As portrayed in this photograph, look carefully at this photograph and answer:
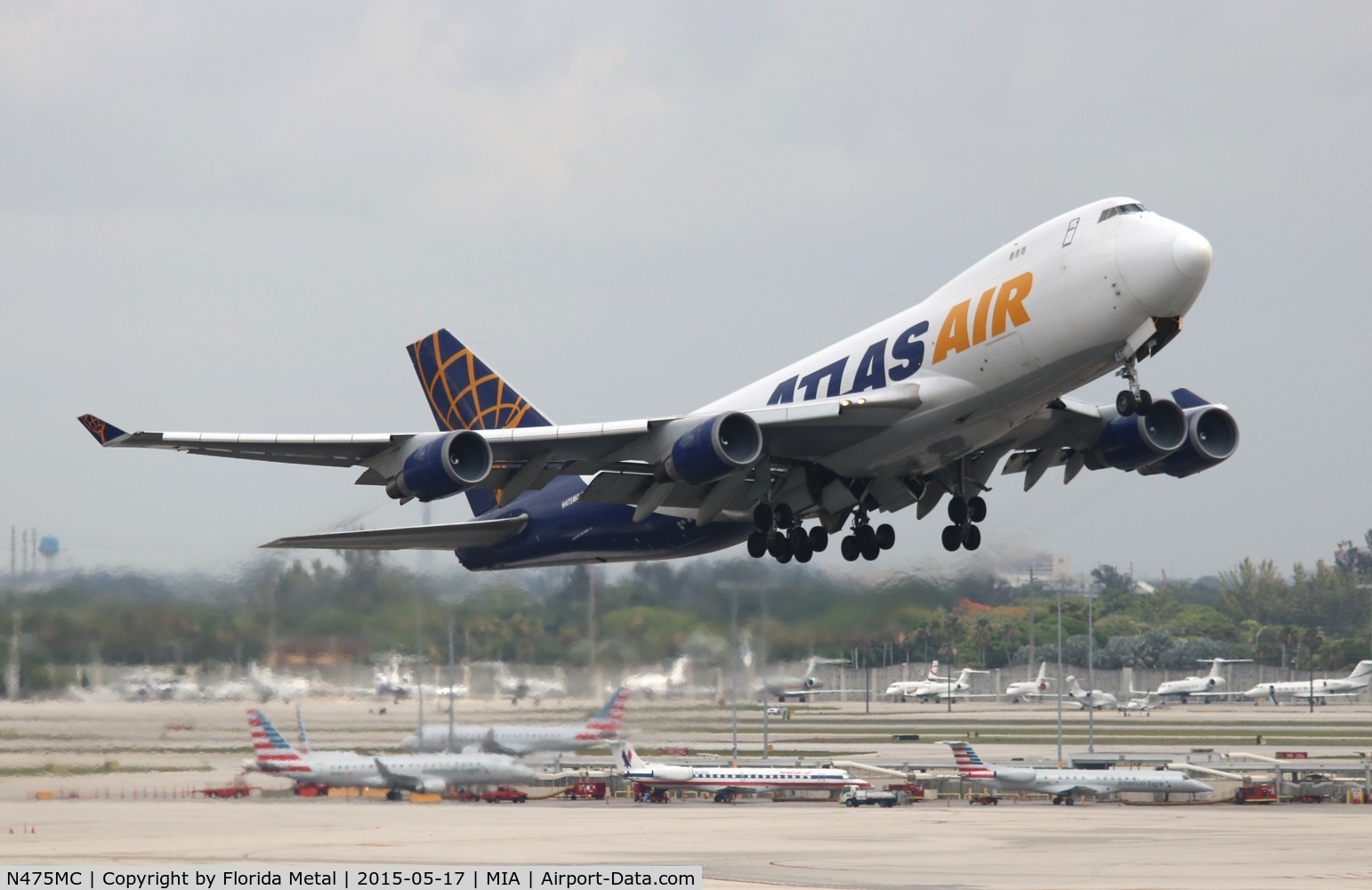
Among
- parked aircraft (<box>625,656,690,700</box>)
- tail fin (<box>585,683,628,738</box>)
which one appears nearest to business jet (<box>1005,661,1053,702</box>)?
tail fin (<box>585,683,628,738</box>)

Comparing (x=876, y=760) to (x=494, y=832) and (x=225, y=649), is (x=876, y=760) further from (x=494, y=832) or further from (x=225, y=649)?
(x=225, y=649)

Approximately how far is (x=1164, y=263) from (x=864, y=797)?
134 feet

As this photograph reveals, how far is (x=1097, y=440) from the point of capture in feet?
110

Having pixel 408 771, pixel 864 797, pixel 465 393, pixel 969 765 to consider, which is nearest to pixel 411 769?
pixel 408 771

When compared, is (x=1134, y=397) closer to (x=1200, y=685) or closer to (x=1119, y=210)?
(x=1119, y=210)

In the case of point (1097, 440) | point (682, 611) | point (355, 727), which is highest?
point (1097, 440)

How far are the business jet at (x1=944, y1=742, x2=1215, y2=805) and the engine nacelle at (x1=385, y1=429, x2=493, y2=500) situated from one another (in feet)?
141

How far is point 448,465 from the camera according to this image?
28344 millimetres

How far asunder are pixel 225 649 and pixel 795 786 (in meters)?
30.5

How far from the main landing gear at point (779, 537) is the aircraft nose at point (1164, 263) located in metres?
9.03

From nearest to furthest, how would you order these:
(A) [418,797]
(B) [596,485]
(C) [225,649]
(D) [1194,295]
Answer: (D) [1194,295]
(B) [596,485]
(C) [225,649]
(A) [418,797]

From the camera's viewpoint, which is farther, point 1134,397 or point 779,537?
point 779,537

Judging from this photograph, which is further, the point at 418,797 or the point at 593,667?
the point at 418,797

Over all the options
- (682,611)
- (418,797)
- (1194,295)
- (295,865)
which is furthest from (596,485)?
(418,797)
